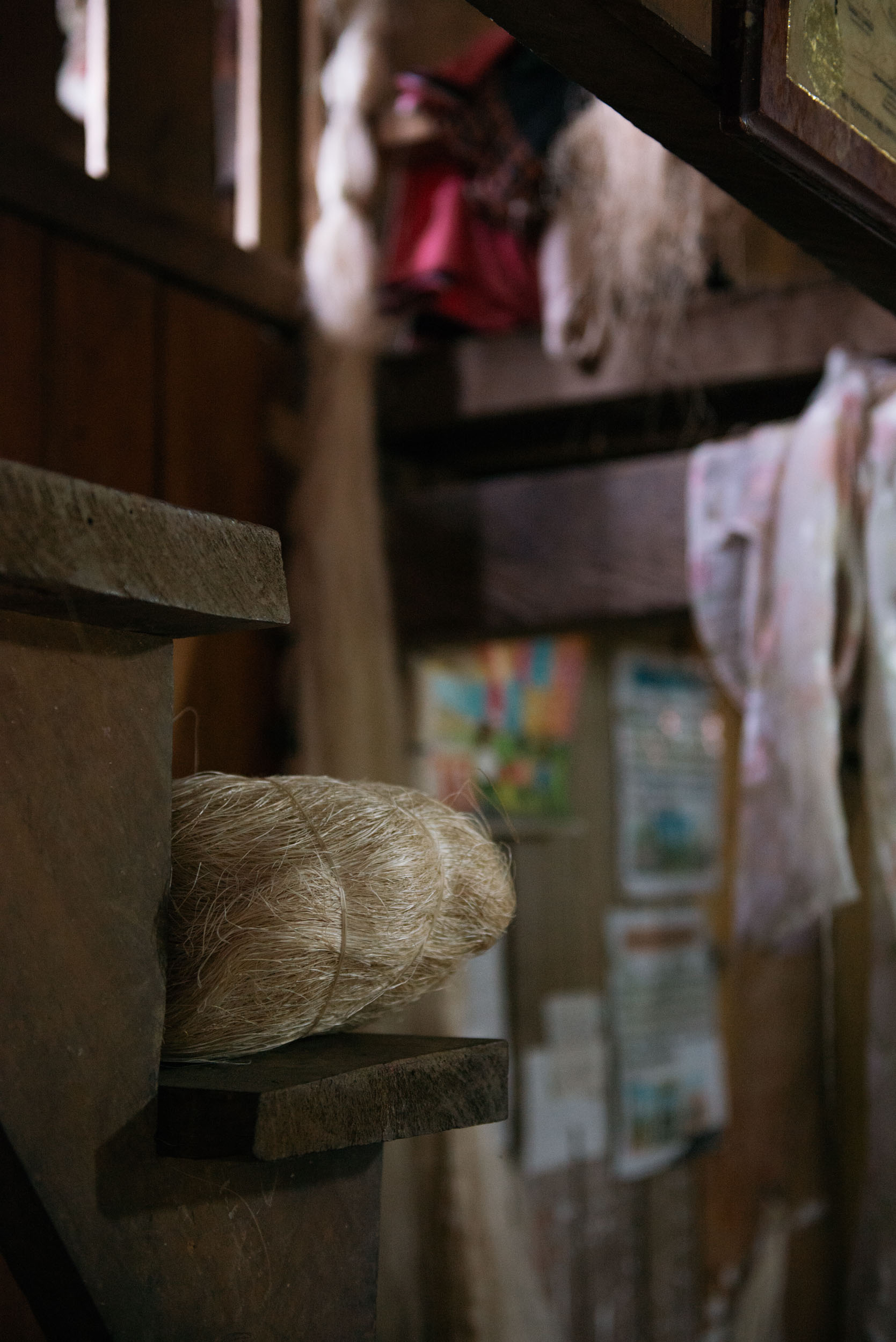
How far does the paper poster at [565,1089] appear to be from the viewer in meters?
2.78

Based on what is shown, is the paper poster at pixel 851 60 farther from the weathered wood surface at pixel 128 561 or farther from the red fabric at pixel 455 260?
the red fabric at pixel 455 260

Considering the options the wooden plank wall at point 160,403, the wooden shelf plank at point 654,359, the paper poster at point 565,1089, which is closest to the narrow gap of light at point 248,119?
the wooden plank wall at point 160,403

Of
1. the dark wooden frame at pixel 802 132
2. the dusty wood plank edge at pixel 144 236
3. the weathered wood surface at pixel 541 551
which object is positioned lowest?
the weathered wood surface at pixel 541 551

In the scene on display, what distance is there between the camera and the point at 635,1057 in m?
3.15

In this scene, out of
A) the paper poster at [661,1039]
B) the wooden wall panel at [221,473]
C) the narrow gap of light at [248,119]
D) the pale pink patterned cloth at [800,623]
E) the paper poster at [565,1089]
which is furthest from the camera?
the paper poster at [661,1039]

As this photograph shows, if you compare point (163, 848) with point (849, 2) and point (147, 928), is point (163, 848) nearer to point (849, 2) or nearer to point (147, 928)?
point (147, 928)

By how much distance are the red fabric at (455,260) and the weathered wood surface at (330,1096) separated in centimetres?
164

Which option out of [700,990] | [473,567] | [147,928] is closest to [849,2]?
[147,928]

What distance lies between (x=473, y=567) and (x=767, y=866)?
2.25 ft

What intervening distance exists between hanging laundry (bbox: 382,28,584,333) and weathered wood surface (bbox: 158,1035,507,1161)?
65.3 inches

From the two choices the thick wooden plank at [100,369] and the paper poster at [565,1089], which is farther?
the paper poster at [565,1089]

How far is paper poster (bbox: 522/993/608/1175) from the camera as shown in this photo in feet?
9.12

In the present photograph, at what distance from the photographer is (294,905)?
70 cm

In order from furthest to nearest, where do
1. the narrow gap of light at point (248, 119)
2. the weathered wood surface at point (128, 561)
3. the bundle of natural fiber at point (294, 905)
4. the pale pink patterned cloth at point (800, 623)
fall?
1. the narrow gap of light at point (248, 119)
2. the pale pink patterned cloth at point (800, 623)
3. the bundle of natural fiber at point (294, 905)
4. the weathered wood surface at point (128, 561)
